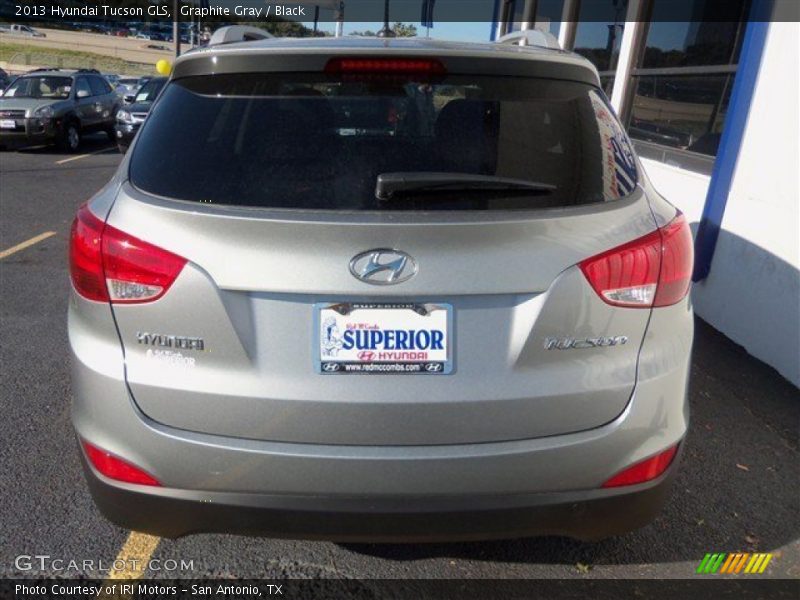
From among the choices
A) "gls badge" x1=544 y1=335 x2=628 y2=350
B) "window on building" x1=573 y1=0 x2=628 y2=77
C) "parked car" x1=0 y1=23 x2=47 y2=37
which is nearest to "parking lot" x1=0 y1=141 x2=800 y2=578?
"gls badge" x1=544 y1=335 x2=628 y2=350

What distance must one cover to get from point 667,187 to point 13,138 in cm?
1352

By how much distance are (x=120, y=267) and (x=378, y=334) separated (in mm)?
738

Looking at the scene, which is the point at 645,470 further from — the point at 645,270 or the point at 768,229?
the point at 768,229

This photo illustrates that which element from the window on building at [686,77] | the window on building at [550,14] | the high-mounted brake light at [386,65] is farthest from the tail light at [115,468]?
the window on building at [550,14]

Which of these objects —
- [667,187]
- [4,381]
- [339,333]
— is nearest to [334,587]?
[339,333]

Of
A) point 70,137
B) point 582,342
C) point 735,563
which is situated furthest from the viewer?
point 70,137

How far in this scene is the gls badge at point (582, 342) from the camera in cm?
185

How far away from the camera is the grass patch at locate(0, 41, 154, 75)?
47625 mm

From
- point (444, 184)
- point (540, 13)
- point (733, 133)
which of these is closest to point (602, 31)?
point (540, 13)

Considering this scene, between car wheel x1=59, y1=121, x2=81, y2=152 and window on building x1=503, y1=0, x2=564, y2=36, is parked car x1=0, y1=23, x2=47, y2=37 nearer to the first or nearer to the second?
car wheel x1=59, y1=121, x2=81, y2=152

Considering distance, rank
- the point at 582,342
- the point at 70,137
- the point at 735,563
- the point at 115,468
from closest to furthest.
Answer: the point at 582,342, the point at 115,468, the point at 735,563, the point at 70,137

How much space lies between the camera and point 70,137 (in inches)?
602

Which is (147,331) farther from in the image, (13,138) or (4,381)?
(13,138)

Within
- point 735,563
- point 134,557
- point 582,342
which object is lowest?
point 134,557
